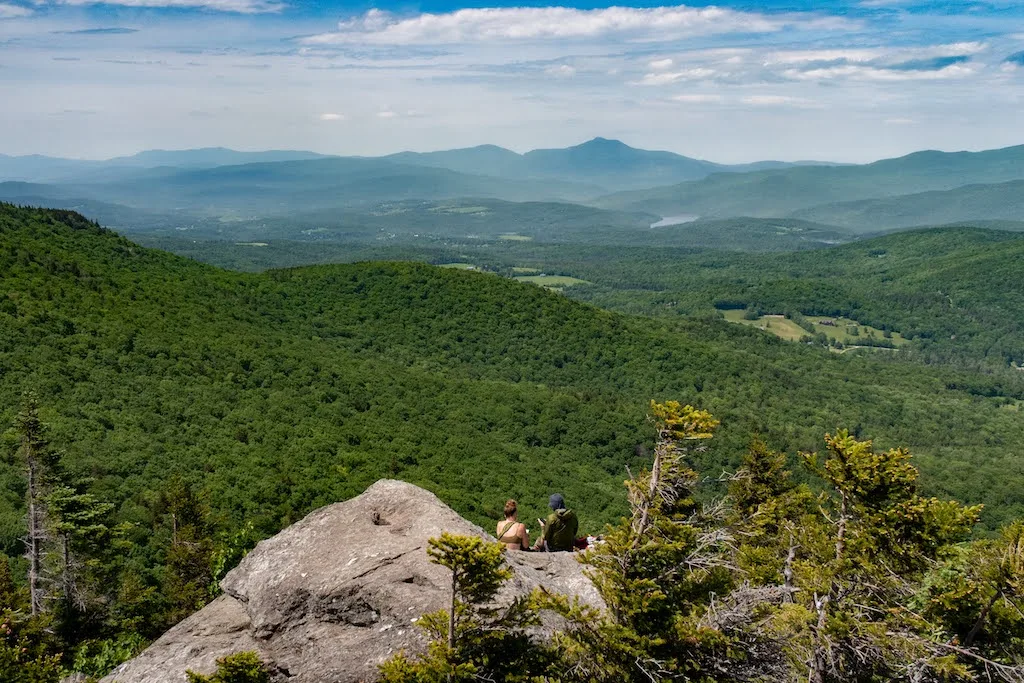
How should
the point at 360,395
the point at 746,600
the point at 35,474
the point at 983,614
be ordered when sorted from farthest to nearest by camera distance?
the point at 360,395
the point at 35,474
the point at 746,600
the point at 983,614

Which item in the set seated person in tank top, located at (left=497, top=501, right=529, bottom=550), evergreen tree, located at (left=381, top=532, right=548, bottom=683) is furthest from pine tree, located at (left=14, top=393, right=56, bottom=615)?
evergreen tree, located at (left=381, top=532, right=548, bottom=683)

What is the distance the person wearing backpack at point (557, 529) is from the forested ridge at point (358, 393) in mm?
25630

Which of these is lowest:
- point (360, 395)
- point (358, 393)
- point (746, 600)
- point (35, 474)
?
point (360, 395)

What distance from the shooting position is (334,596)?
53.7ft

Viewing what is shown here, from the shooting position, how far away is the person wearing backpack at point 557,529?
19375mm

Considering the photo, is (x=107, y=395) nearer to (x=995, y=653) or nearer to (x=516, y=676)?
(x=516, y=676)

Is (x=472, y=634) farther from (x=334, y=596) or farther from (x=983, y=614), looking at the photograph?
(x=983, y=614)

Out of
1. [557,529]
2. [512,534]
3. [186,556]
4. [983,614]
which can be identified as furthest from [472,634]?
[186,556]

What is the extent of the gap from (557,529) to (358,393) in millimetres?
80244

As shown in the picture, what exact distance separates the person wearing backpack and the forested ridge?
84.1ft

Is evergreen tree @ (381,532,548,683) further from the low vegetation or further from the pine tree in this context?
the pine tree

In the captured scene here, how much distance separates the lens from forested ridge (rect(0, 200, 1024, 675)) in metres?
57.8

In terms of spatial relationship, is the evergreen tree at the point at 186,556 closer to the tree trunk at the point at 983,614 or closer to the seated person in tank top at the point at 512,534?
the seated person in tank top at the point at 512,534

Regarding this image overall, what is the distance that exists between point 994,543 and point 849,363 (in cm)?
17341
